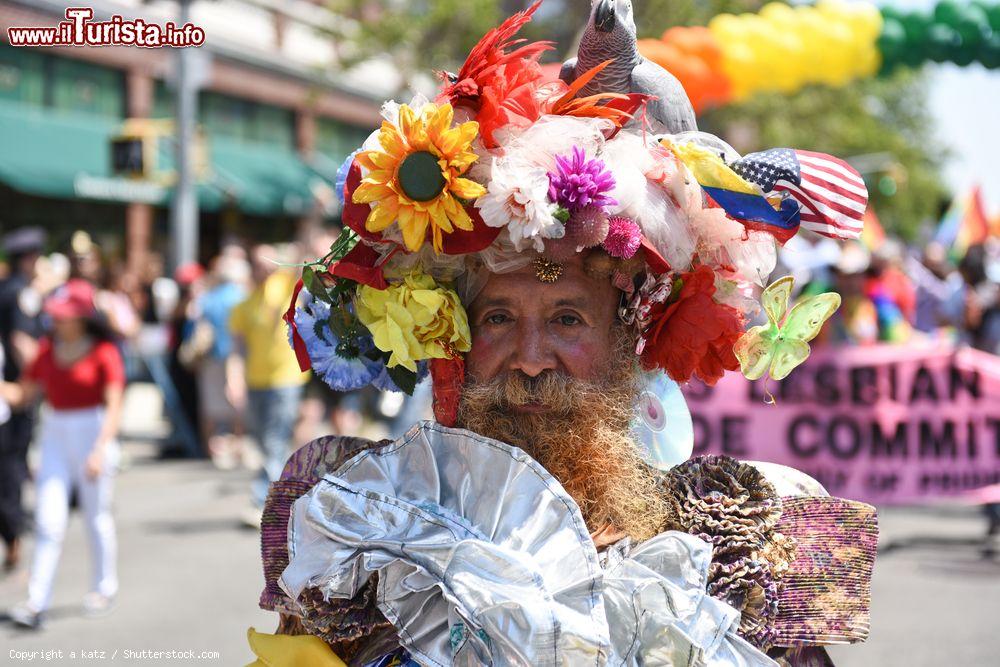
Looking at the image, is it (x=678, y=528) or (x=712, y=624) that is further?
(x=678, y=528)

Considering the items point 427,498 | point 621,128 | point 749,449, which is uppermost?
point 621,128

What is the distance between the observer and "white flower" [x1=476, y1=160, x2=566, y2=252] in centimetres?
189

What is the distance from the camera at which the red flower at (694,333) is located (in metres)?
2.11

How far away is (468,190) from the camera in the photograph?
190 centimetres

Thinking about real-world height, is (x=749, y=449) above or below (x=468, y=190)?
below

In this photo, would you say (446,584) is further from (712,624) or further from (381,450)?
(712,624)

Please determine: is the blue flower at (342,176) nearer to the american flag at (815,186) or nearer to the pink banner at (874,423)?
the american flag at (815,186)

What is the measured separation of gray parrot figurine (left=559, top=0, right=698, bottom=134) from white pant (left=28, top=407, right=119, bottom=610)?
15.9ft

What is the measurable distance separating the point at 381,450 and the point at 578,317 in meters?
0.42

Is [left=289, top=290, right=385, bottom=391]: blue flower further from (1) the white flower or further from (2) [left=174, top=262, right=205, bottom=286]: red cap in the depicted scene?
(2) [left=174, top=262, right=205, bottom=286]: red cap

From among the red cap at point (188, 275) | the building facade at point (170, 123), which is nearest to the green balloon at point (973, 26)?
Result: the building facade at point (170, 123)

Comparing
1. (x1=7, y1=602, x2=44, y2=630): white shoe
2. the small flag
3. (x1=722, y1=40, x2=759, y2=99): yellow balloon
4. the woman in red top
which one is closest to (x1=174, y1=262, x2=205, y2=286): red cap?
the woman in red top

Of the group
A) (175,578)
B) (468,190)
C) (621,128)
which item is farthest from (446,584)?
(175,578)

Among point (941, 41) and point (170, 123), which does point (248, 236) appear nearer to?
point (170, 123)
